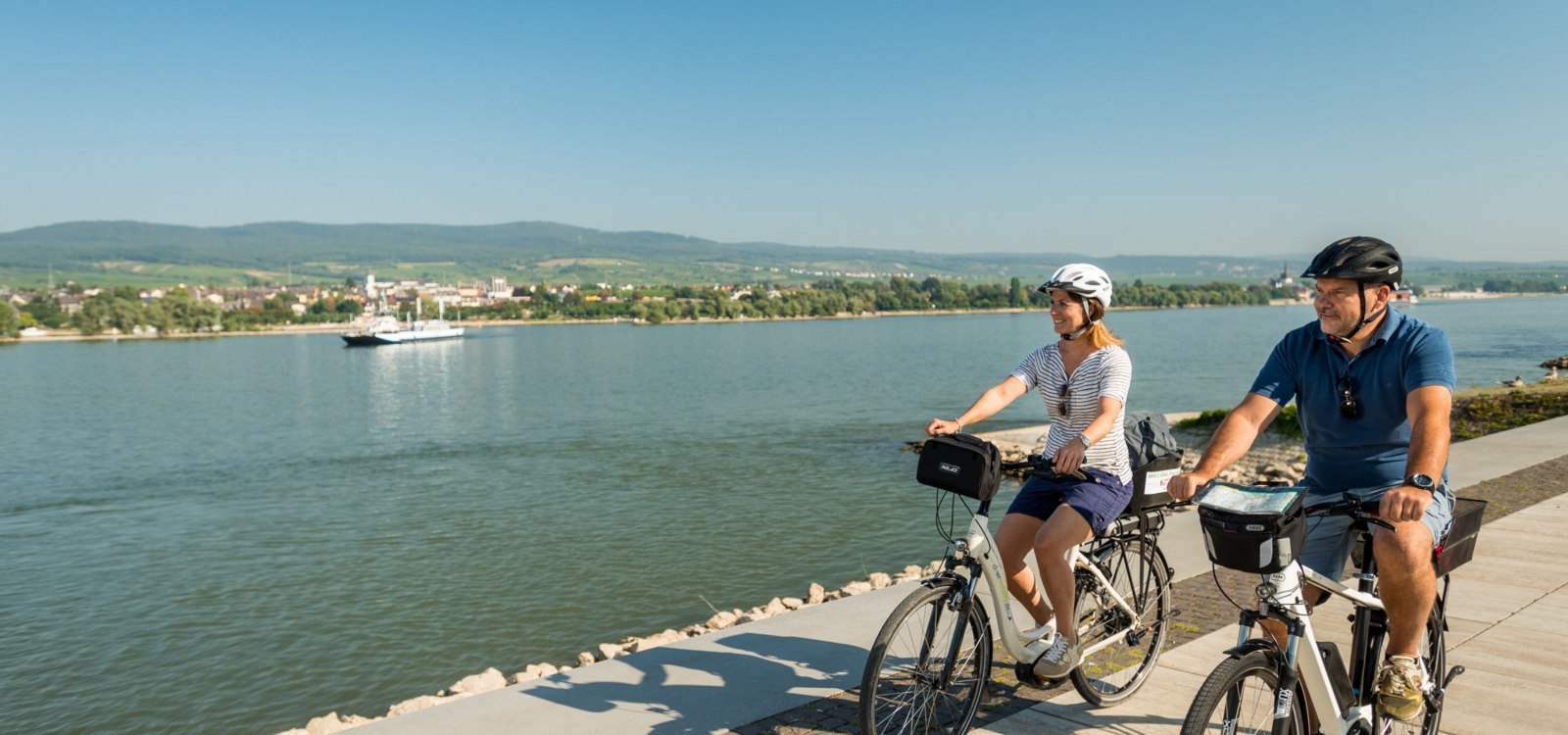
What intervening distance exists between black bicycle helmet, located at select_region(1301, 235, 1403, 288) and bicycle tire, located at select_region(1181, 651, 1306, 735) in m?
1.26

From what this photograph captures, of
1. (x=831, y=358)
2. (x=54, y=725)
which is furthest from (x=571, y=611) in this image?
(x=831, y=358)

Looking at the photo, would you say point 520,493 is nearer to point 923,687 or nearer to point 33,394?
point 923,687

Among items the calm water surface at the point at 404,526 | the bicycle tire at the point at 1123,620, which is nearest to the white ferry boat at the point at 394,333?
the calm water surface at the point at 404,526

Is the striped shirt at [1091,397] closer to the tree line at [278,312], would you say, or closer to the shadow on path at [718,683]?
the shadow on path at [718,683]

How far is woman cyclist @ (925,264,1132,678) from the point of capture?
4.54m

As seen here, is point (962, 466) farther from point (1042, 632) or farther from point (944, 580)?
point (1042, 632)

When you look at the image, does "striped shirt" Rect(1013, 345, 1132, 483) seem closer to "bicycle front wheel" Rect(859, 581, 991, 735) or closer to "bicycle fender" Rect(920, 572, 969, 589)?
"bicycle fender" Rect(920, 572, 969, 589)

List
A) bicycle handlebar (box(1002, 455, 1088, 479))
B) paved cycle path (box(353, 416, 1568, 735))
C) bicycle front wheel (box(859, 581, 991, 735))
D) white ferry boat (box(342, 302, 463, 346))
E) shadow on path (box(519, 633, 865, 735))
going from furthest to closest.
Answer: white ferry boat (box(342, 302, 463, 346)) → shadow on path (box(519, 633, 865, 735)) → paved cycle path (box(353, 416, 1568, 735)) → bicycle handlebar (box(1002, 455, 1088, 479)) → bicycle front wheel (box(859, 581, 991, 735))

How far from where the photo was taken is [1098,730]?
4820 mm

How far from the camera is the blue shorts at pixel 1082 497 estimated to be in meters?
4.57

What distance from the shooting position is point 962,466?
13.7ft

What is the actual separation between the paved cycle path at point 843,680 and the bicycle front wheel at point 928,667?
1.50 feet

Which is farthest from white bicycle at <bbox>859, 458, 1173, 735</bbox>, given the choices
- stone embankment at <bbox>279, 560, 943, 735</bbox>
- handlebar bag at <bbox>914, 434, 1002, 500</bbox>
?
stone embankment at <bbox>279, 560, 943, 735</bbox>

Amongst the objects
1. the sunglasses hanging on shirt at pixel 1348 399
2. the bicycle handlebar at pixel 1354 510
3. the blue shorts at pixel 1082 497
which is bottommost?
the blue shorts at pixel 1082 497
